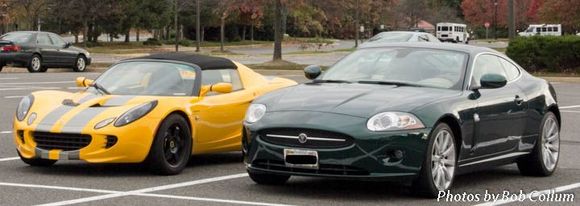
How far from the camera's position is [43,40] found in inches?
1305

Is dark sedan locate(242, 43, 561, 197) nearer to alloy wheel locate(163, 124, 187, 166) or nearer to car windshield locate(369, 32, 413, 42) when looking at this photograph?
alloy wheel locate(163, 124, 187, 166)

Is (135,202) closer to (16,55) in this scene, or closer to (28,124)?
(28,124)

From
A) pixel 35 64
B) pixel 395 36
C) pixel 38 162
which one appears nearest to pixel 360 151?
pixel 38 162

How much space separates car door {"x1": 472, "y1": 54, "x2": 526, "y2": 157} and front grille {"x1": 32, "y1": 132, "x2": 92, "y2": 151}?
140 inches

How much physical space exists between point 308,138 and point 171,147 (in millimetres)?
2188

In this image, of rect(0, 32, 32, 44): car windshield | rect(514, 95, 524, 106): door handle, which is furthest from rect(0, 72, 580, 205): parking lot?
rect(0, 32, 32, 44): car windshield

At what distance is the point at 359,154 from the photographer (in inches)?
307

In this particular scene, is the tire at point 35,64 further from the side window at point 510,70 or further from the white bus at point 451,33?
the white bus at point 451,33

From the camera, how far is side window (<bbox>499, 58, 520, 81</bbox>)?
9825 mm

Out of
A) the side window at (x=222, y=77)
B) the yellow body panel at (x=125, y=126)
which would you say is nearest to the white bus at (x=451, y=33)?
the side window at (x=222, y=77)

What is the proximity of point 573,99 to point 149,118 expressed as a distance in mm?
16199

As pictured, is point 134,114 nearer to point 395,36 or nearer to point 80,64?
point 80,64

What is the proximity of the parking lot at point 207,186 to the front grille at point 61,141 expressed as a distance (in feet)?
0.93

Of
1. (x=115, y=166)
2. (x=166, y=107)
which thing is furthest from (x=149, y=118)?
(x=115, y=166)
